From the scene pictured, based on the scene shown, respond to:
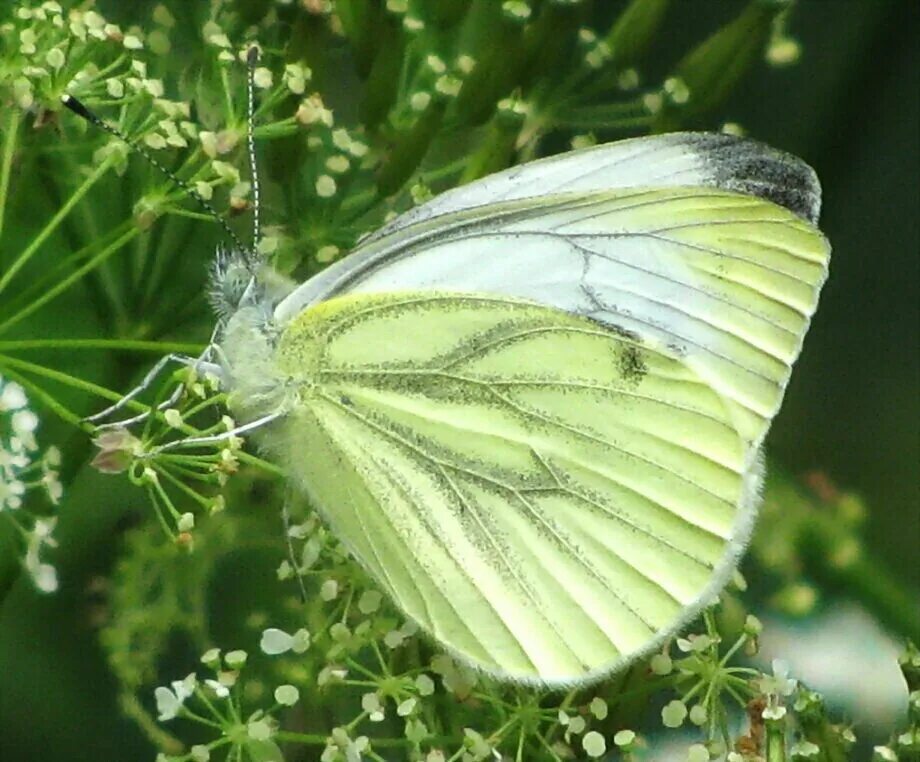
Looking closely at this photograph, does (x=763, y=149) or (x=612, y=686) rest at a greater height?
(x=763, y=149)

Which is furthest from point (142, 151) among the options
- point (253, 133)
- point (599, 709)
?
point (599, 709)

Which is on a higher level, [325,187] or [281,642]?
[325,187]

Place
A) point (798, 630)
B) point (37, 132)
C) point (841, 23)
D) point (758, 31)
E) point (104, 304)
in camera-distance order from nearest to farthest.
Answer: point (37, 132) → point (104, 304) → point (758, 31) → point (798, 630) → point (841, 23)

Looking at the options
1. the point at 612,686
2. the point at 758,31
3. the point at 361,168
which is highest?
the point at 758,31

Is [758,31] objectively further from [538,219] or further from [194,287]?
[194,287]

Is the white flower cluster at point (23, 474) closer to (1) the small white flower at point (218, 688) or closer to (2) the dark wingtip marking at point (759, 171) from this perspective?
(1) the small white flower at point (218, 688)

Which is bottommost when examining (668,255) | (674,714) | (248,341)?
(674,714)

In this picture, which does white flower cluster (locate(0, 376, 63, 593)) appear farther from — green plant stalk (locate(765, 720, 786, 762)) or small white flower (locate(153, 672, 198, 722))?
green plant stalk (locate(765, 720, 786, 762))

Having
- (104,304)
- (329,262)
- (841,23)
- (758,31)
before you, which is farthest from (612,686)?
(841,23)

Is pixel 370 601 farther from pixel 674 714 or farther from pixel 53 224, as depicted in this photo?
pixel 53 224
